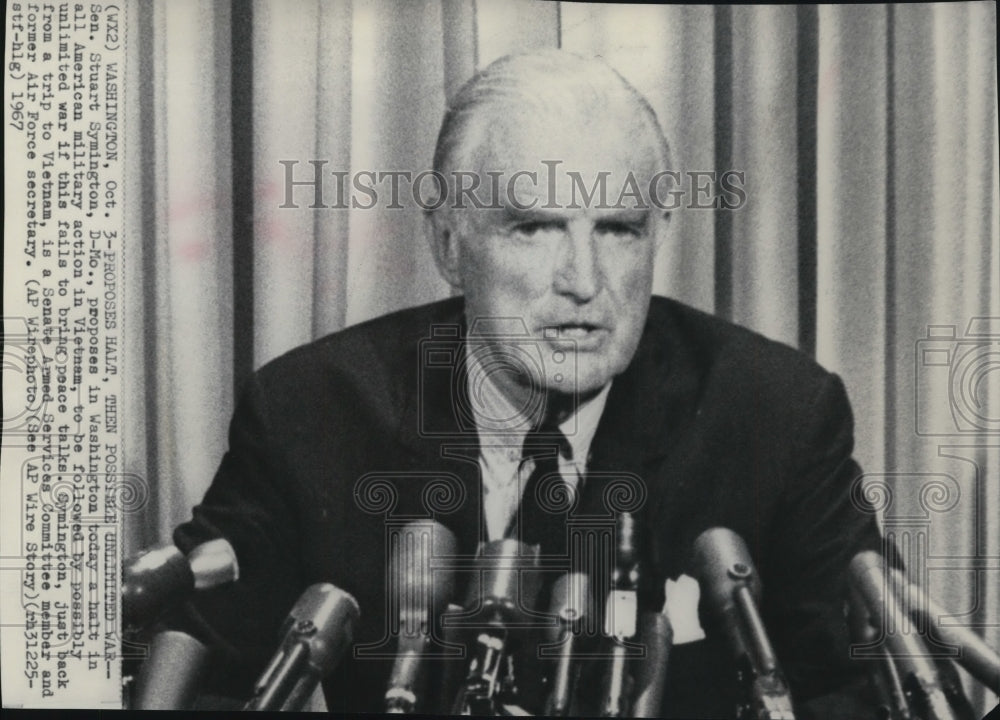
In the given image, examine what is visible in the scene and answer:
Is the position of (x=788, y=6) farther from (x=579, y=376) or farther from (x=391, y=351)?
(x=391, y=351)

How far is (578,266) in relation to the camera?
4.69 feet

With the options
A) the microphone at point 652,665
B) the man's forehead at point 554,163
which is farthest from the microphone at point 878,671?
the man's forehead at point 554,163

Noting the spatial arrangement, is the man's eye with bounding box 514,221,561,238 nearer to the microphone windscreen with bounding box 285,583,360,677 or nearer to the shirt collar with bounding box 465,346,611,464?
the shirt collar with bounding box 465,346,611,464

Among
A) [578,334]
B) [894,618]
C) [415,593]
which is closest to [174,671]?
[415,593]

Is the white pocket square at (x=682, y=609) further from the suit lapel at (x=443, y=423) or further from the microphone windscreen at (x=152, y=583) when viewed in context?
the microphone windscreen at (x=152, y=583)

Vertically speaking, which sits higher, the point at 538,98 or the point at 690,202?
the point at 538,98

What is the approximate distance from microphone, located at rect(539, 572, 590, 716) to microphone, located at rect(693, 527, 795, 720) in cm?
15

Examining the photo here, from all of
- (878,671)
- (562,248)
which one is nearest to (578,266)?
(562,248)

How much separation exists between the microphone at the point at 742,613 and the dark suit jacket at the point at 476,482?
0.02 meters

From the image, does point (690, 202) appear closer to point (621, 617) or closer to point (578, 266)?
point (578, 266)

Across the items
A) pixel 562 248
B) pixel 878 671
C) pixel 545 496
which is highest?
pixel 562 248

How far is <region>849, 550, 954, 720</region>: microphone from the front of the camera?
145 centimetres

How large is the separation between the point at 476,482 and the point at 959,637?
0.66 m

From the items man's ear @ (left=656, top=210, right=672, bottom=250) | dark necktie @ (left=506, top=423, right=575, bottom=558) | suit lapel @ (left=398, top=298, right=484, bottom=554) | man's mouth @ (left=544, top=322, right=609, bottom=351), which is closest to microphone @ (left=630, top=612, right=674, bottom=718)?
dark necktie @ (left=506, top=423, right=575, bottom=558)
